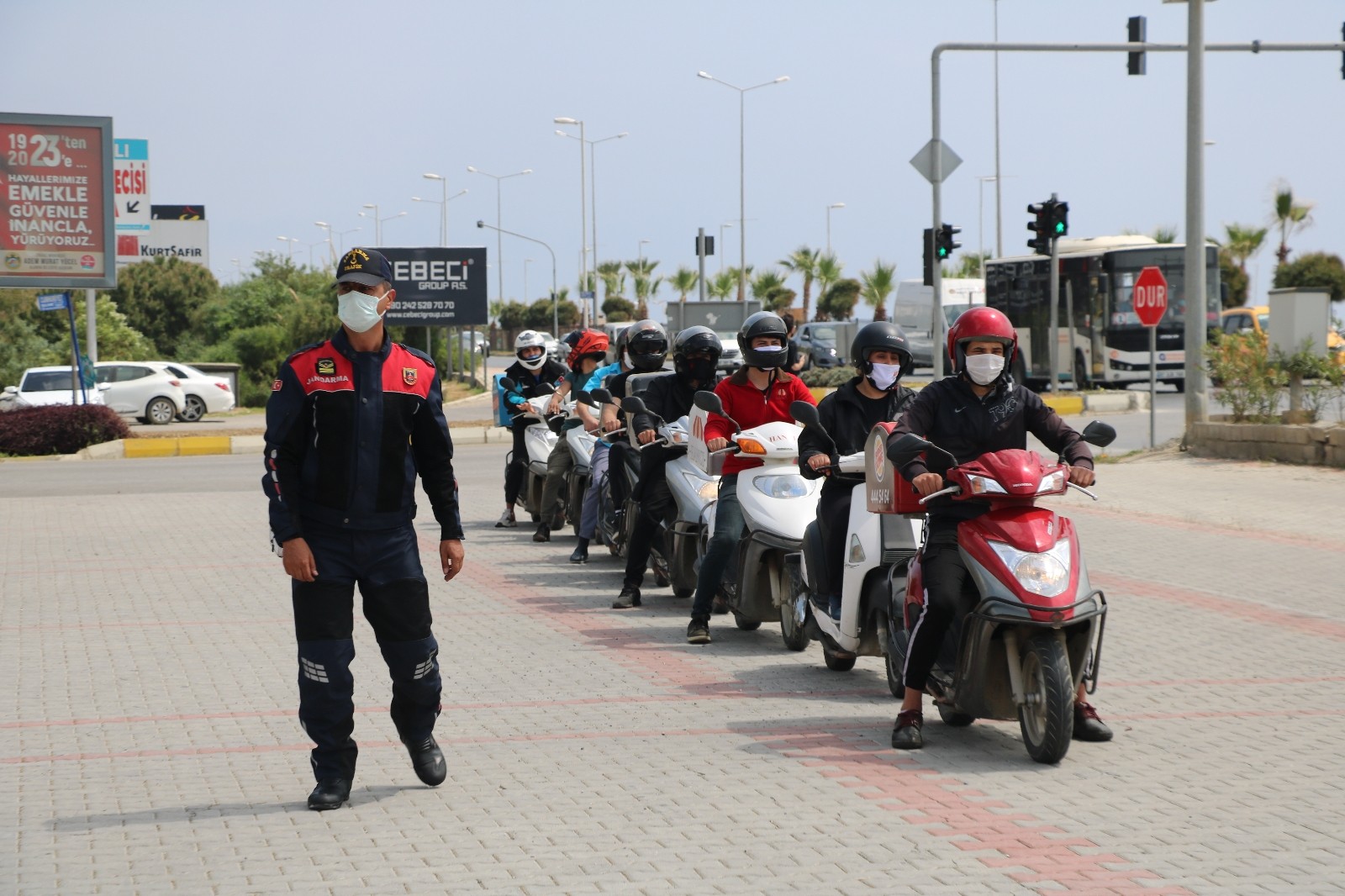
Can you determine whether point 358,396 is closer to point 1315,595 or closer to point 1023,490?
point 1023,490

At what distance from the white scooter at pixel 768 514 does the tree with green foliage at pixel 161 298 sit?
75.0m

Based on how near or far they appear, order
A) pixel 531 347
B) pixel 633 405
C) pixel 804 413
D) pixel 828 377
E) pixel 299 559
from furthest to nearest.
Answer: pixel 828 377, pixel 531 347, pixel 633 405, pixel 804 413, pixel 299 559

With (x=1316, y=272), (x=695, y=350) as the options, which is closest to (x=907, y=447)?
(x=695, y=350)

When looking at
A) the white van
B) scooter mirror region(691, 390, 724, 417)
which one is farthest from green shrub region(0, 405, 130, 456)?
scooter mirror region(691, 390, 724, 417)

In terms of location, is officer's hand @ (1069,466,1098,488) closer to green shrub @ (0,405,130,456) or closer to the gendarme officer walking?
the gendarme officer walking

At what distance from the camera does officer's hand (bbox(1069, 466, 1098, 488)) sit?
20.9 feet

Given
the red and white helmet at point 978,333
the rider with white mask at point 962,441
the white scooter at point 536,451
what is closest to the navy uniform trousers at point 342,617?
the rider with white mask at point 962,441

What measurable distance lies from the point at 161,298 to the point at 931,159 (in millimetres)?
64971

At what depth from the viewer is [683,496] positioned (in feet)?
33.8

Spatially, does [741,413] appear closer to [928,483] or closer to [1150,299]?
[928,483]

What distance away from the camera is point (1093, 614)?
6.27m

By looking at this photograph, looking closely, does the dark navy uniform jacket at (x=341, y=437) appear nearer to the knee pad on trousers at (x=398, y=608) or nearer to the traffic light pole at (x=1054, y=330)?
the knee pad on trousers at (x=398, y=608)

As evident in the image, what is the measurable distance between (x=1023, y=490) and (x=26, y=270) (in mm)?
29038

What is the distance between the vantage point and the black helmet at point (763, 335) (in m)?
8.95
